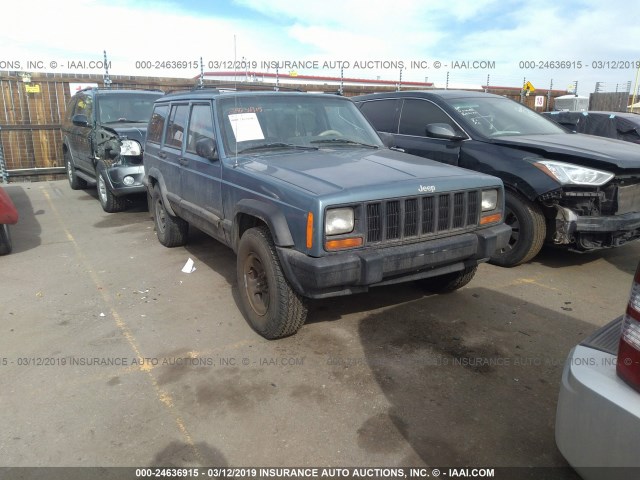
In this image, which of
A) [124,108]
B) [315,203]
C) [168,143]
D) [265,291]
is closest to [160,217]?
[168,143]

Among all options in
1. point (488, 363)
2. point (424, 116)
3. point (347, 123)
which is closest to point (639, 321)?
point (488, 363)

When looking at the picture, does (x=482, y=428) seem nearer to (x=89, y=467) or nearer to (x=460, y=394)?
(x=460, y=394)

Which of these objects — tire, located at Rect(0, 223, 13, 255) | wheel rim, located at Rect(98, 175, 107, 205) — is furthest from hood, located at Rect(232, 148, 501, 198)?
wheel rim, located at Rect(98, 175, 107, 205)

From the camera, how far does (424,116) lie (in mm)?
6258

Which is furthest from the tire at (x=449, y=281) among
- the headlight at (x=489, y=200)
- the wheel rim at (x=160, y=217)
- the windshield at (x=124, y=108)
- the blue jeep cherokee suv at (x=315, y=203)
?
the windshield at (x=124, y=108)

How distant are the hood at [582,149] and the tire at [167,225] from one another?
382 cm

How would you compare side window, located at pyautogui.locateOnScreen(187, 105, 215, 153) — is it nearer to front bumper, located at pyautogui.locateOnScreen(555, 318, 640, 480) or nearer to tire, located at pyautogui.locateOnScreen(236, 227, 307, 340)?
tire, located at pyautogui.locateOnScreen(236, 227, 307, 340)

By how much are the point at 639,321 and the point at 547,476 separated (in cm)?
108

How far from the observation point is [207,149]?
4.18 m

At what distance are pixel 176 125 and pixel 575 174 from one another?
415 cm

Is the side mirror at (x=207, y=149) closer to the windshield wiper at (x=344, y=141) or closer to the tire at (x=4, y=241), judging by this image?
the windshield wiper at (x=344, y=141)

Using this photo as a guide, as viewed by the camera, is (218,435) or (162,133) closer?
(218,435)

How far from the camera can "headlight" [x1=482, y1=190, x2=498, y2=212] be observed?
3.88 metres

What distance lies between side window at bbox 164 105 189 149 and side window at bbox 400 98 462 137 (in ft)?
9.61
